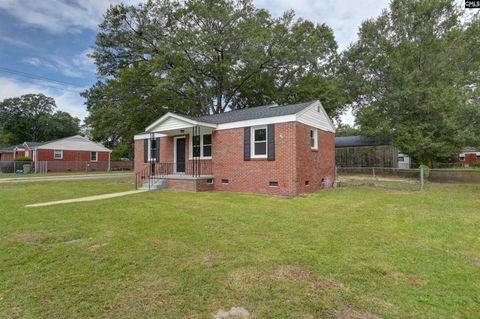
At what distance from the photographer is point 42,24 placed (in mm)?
15250

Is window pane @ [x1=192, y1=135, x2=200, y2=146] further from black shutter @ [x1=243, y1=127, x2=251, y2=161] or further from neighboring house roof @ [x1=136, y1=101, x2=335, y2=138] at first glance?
black shutter @ [x1=243, y1=127, x2=251, y2=161]

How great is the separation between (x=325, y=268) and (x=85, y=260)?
11.0 ft

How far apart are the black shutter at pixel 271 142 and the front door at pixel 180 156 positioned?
5250 millimetres

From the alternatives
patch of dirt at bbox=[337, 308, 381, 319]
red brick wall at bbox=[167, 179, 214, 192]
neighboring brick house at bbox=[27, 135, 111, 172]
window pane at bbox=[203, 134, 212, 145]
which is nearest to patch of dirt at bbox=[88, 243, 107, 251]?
patch of dirt at bbox=[337, 308, 381, 319]

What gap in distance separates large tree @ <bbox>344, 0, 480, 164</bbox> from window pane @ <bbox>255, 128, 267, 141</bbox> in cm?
1155

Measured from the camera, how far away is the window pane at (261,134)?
10.9 metres

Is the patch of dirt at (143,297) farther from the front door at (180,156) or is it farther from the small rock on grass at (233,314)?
the front door at (180,156)

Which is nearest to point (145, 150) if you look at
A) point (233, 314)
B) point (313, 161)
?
point (313, 161)

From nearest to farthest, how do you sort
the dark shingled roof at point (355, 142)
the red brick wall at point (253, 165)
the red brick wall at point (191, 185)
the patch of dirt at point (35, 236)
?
the patch of dirt at point (35, 236), the red brick wall at point (253, 165), the red brick wall at point (191, 185), the dark shingled roof at point (355, 142)

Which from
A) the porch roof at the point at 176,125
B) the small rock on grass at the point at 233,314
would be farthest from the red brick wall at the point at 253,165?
the small rock on grass at the point at 233,314

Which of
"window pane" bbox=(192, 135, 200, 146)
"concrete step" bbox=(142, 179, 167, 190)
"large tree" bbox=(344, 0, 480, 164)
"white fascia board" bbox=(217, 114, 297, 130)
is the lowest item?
"concrete step" bbox=(142, 179, 167, 190)

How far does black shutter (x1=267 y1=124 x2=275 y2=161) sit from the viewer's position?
412 inches

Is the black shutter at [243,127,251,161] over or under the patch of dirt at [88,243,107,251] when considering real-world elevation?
over

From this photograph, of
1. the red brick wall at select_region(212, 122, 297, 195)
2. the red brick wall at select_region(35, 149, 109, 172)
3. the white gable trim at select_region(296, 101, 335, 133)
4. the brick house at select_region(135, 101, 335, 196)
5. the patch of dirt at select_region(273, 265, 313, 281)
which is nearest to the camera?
the patch of dirt at select_region(273, 265, 313, 281)
